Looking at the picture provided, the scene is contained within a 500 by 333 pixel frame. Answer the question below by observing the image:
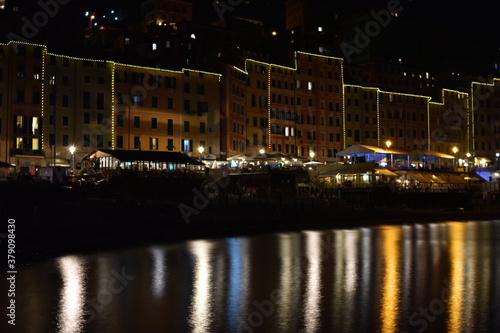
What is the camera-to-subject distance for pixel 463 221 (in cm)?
6550

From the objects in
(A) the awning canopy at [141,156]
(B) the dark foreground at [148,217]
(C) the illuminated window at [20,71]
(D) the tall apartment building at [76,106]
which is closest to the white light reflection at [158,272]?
(B) the dark foreground at [148,217]

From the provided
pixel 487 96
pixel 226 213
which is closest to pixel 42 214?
pixel 226 213

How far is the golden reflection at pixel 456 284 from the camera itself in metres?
17.1

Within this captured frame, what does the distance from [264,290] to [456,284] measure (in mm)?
7457

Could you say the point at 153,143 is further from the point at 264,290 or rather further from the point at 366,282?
the point at 264,290

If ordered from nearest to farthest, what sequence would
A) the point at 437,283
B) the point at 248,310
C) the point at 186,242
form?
the point at 248,310, the point at 437,283, the point at 186,242

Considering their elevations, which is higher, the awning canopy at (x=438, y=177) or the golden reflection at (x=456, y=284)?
the awning canopy at (x=438, y=177)

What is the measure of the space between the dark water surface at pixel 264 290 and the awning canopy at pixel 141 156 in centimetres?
2941

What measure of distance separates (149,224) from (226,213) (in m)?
11.2

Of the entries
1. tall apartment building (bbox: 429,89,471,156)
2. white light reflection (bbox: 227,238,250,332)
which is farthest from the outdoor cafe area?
white light reflection (bbox: 227,238,250,332)

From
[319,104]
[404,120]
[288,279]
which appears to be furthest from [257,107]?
[288,279]

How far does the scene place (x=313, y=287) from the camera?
22.5m

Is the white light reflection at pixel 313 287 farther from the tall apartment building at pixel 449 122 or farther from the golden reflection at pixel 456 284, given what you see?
the tall apartment building at pixel 449 122

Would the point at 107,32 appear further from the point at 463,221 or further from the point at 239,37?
the point at 463,221
